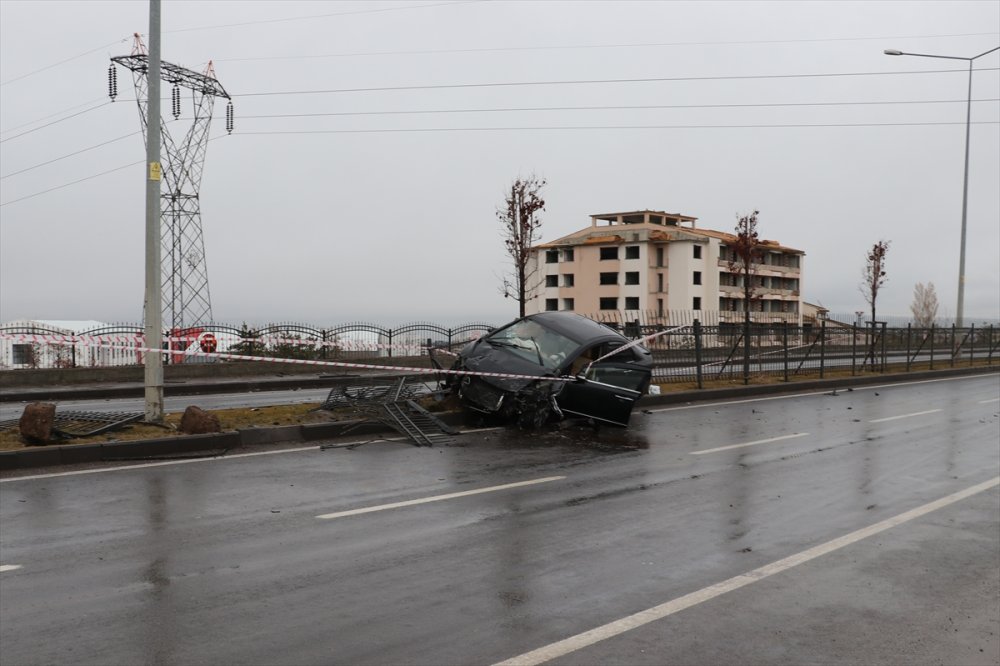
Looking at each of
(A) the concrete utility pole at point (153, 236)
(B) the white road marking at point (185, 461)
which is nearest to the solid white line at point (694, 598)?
(B) the white road marking at point (185, 461)

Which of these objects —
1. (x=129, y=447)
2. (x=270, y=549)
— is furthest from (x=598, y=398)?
(x=270, y=549)

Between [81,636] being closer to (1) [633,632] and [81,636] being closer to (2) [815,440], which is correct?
(1) [633,632]

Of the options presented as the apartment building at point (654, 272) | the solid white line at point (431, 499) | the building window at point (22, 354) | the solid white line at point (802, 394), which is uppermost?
the apartment building at point (654, 272)

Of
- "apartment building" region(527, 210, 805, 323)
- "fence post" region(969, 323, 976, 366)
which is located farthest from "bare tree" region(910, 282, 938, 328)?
"fence post" region(969, 323, 976, 366)

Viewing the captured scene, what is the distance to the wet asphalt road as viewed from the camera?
4.71m

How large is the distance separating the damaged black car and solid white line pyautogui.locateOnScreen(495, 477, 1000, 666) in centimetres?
565

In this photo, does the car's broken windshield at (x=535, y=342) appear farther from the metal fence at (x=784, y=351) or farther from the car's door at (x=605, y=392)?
the metal fence at (x=784, y=351)

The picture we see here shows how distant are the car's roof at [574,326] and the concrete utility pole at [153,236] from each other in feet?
20.2

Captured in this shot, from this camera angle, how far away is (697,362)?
21188mm

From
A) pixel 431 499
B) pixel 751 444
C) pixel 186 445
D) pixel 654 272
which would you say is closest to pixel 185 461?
pixel 186 445

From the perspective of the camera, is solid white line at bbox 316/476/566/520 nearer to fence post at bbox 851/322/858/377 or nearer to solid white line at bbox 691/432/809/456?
solid white line at bbox 691/432/809/456

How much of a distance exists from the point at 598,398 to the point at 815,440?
11.3ft

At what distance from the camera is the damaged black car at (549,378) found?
13133 mm

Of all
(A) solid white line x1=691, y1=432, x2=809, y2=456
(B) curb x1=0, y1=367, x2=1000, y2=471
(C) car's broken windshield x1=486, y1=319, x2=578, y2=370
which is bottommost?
(A) solid white line x1=691, y1=432, x2=809, y2=456
